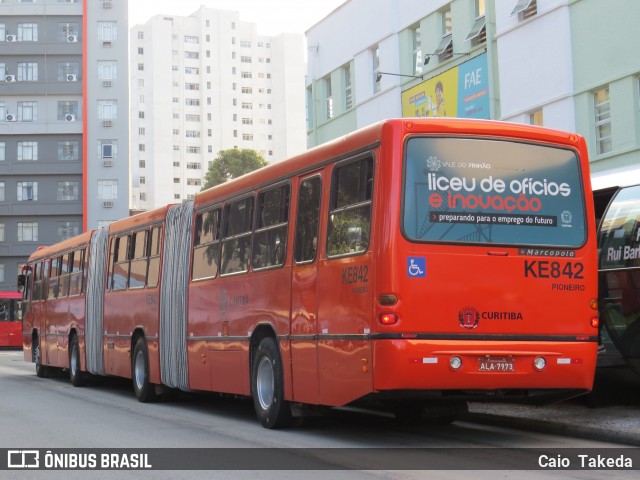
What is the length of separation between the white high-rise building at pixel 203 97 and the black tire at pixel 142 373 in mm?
117925

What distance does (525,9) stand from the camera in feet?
83.6

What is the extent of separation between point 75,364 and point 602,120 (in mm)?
12506

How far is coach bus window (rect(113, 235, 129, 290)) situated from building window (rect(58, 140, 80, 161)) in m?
56.6

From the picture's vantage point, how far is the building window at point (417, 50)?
30.6m

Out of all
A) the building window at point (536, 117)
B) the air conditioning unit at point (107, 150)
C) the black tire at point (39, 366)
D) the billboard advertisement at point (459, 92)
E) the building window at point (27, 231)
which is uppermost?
the air conditioning unit at point (107, 150)

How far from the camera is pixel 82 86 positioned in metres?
75.2

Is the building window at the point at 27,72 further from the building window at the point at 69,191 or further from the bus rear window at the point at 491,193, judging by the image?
the bus rear window at the point at 491,193

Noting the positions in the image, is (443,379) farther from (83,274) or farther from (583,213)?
(83,274)

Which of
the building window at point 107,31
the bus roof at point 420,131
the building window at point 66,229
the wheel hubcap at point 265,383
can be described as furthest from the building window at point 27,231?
the bus roof at point 420,131

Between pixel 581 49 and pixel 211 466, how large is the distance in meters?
16.7

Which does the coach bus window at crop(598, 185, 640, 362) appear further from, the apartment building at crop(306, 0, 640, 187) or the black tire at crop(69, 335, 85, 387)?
the black tire at crop(69, 335, 85, 387)

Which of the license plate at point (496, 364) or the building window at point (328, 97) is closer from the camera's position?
the license plate at point (496, 364)

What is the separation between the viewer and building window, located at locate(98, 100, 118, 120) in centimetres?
7531

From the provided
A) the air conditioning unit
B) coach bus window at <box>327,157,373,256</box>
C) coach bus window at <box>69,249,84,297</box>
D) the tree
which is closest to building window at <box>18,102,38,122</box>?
the air conditioning unit
